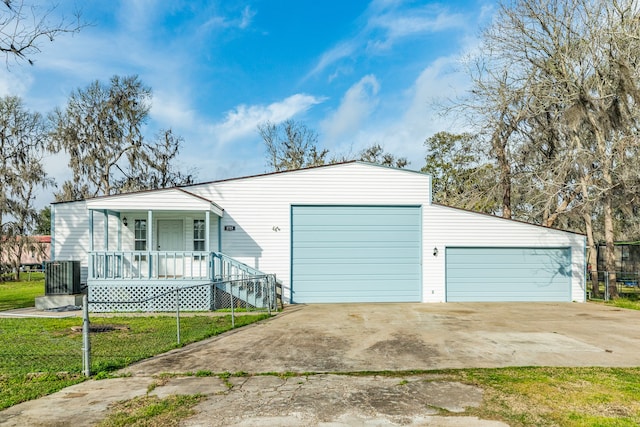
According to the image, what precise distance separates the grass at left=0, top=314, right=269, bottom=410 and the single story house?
12.4 ft

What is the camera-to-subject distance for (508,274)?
45.1ft

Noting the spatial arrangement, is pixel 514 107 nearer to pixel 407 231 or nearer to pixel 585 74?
pixel 585 74

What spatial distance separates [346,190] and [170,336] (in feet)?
26.1

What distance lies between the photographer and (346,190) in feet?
44.9

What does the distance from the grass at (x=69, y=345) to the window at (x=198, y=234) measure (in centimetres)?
362

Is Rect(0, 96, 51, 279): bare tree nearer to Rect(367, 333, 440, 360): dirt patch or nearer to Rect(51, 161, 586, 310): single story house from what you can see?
Rect(51, 161, 586, 310): single story house

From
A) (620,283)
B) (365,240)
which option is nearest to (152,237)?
(365,240)

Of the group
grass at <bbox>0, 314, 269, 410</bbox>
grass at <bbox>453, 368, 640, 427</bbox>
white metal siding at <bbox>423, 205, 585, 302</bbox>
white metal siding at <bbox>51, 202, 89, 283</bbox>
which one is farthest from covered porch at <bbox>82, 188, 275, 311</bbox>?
grass at <bbox>453, 368, 640, 427</bbox>

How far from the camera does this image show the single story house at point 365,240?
43.5 feet

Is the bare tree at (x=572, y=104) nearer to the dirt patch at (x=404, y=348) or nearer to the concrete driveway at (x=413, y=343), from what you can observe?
the concrete driveway at (x=413, y=343)

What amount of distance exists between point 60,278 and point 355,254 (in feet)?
30.4

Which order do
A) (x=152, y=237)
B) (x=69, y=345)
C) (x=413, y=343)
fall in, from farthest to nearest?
(x=152, y=237), (x=413, y=343), (x=69, y=345)

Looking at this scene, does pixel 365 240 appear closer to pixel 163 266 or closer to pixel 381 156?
pixel 163 266

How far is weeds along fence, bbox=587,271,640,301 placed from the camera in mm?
13828
